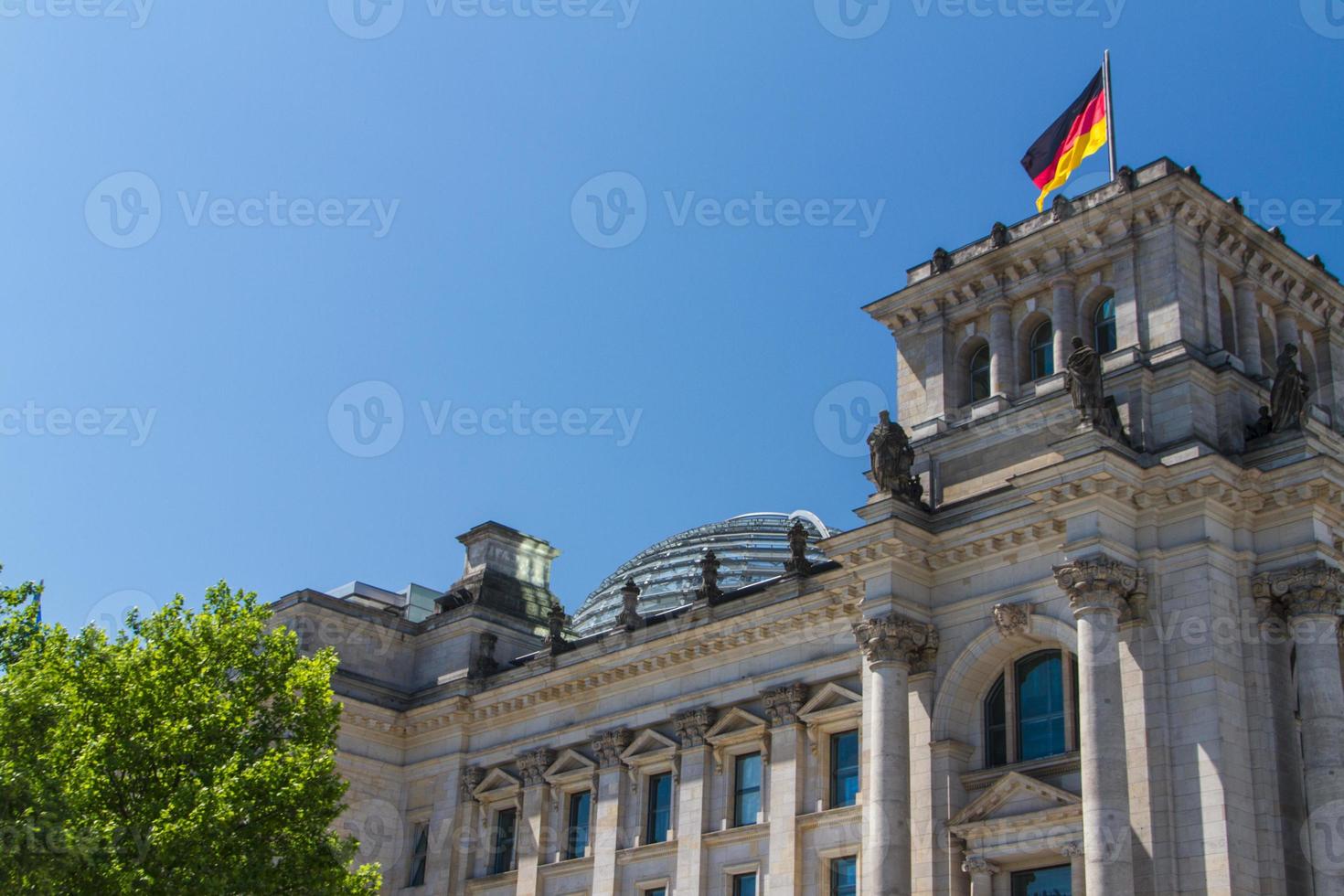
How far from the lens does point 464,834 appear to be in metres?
45.8

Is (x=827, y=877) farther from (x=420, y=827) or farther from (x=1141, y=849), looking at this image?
(x=420, y=827)

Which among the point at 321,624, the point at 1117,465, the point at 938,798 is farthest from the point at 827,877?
the point at 321,624

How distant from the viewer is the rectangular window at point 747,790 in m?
38.8

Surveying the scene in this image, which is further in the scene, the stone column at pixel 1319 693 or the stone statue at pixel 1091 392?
the stone statue at pixel 1091 392

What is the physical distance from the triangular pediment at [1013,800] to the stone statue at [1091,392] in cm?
711

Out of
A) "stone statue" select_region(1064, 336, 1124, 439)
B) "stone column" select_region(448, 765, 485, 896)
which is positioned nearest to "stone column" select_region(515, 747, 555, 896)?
"stone column" select_region(448, 765, 485, 896)

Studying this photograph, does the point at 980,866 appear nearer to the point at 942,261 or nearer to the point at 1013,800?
the point at 1013,800

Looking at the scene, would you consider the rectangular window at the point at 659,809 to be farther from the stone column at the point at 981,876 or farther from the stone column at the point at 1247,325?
the stone column at the point at 1247,325

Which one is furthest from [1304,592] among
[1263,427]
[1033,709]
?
[1033,709]

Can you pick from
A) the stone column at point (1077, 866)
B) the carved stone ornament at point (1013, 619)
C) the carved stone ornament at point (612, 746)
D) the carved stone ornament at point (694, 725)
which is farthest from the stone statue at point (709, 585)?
the stone column at point (1077, 866)

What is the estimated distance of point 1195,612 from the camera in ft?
98.7

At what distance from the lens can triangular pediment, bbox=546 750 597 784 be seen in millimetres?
43000

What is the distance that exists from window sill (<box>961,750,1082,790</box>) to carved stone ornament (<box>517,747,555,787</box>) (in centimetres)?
1500

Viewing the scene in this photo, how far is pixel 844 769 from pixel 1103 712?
9173 mm
